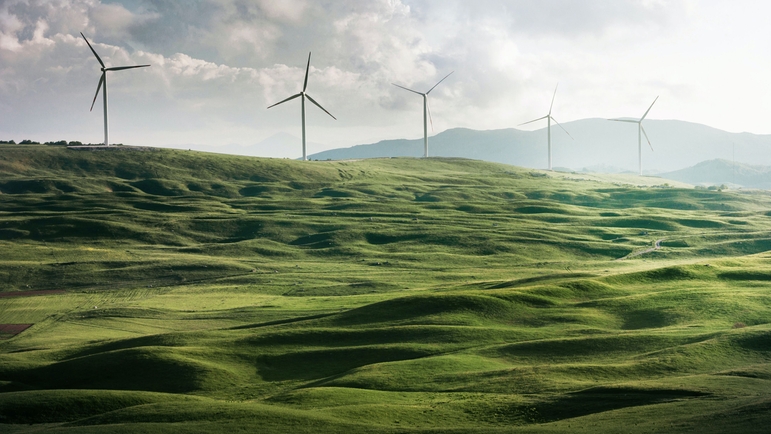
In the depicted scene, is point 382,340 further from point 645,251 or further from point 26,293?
point 645,251

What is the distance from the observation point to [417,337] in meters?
70.0

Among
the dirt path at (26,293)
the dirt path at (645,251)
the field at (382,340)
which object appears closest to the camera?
the field at (382,340)

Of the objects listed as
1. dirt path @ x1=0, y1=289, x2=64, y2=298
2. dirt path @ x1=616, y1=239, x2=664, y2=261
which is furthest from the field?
dirt path @ x1=616, y1=239, x2=664, y2=261

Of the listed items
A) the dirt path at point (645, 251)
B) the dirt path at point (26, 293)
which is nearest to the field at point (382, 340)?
the dirt path at point (26, 293)

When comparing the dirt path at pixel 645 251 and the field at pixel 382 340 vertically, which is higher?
the dirt path at pixel 645 251

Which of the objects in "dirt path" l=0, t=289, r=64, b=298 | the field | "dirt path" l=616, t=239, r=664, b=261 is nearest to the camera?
the field

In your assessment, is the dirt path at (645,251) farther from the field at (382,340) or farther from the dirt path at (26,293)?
the dirt path at (26,293)

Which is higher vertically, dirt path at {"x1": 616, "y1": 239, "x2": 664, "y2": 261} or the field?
dirt path at {"x1": 616, "y1": 239, "x2": 664, "y2": 261}

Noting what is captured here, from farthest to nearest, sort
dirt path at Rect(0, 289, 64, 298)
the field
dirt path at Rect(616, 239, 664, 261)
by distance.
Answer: dirt path at Rect(616, 239, 664, 261), dirt path at Rect(0, 289, 64, 298), the field

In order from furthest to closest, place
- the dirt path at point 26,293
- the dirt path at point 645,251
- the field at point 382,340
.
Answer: the dirt path at point 645,251, the dirt path at point 26,293, the field at point 382,340

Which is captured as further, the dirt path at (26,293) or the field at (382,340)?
the dirt path at (26,293)

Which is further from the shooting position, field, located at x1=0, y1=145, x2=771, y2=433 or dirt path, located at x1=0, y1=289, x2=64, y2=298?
dirt path, located at x1=0, y1=289, x2=64, y2=298

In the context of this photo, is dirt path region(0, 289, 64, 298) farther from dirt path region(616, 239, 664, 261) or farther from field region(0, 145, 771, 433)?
dirt path region(616, 239, 664, 261)

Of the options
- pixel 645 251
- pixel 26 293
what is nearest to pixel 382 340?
pixel 26 293
